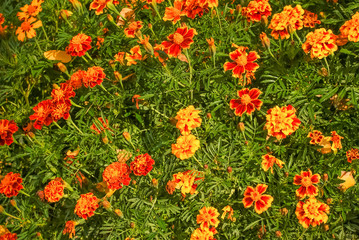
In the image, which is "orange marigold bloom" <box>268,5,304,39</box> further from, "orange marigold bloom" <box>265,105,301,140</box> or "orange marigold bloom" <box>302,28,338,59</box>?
"orange marigold bloom" <box>265,105,301,140</box>

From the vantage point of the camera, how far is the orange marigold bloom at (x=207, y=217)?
1982 mm

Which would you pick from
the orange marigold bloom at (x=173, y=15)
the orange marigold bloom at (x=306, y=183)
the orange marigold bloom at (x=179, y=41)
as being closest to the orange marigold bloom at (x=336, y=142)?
the orange marigold bloom at (x=306, y=183)

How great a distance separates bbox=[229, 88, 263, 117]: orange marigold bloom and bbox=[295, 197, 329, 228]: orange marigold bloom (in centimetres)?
55

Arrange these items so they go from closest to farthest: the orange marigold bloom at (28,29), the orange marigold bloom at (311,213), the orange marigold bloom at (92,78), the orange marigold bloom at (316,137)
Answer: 1. the orange marigold bloom at (311,213)
2. the orange marigold bloom at (316,137)
3. the orange marigold bloom at (92,78)
4. the orange marigold bloom at (28,29)

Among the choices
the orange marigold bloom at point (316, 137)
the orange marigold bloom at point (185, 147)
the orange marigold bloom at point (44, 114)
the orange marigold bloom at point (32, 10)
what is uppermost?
the orange marigold bloom at point (32, 10)

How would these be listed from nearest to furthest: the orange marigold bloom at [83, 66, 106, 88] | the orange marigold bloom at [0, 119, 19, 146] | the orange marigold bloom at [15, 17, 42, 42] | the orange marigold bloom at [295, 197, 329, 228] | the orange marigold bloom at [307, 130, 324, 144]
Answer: the orange marigold bloom at [295, 197, 329, 228] < the orange marigold bloom at [307, 130, 324, 144] < the orange marigold bloom at [83, 66, 106, 88] < the orange marigold bloom at [0, 119, 19, 146] < the orange marigold bloom at [15, 17, 42, 42]

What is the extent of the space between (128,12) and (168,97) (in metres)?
0.70

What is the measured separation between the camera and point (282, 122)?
6.14 ft

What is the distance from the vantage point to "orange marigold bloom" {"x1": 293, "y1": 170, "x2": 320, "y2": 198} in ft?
6.24

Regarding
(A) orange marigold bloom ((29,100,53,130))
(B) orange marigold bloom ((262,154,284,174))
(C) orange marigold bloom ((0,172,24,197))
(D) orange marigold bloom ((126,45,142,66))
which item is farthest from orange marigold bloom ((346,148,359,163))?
(C) orange marigold bloom ((0,172,24,197))

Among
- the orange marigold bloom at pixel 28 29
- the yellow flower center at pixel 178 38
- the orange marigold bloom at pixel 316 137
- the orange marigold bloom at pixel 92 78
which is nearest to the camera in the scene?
the yellow flower center at pixel 178 38

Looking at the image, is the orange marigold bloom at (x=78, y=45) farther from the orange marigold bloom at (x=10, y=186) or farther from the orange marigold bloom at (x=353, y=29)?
the orange marigold bloom at (x=353, y=29)

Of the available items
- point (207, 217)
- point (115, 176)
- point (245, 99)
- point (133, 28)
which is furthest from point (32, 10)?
point (207, 217)

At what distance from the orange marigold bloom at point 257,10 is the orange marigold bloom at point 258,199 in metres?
1.01
